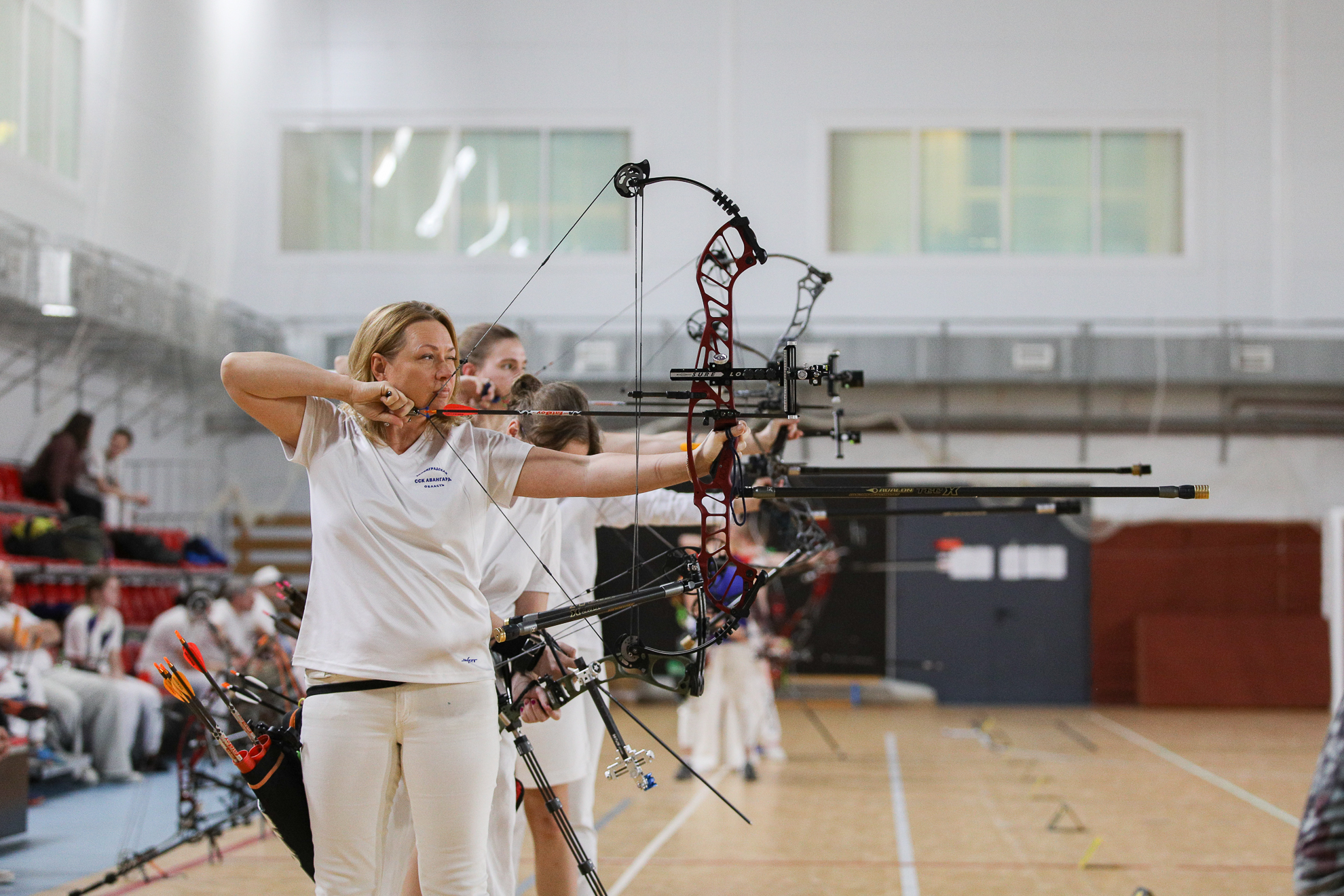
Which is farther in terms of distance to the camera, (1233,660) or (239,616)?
(1233,660)

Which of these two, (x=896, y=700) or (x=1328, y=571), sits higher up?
(x=1328, y=571)

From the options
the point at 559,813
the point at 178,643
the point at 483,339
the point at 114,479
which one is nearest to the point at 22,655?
the point at 178,643

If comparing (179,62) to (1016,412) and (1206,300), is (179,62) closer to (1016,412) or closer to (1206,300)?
(1016,412)

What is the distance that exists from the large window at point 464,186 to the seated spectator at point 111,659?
15.2ft

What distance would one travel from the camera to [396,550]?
193cm

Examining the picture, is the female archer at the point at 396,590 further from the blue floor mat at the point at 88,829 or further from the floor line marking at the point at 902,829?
the blue floor mat at the point at 88,829

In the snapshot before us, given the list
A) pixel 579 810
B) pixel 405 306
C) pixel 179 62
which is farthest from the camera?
pixel 179 62

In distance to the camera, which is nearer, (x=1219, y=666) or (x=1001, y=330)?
(x=1001, y=330)

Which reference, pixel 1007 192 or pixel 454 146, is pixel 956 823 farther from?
pixel 454 146

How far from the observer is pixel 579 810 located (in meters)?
3.00

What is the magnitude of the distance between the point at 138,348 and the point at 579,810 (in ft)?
23.3

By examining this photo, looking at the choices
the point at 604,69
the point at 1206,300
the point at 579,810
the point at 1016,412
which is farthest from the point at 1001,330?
the point at 579,810

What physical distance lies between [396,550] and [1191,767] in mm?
7689

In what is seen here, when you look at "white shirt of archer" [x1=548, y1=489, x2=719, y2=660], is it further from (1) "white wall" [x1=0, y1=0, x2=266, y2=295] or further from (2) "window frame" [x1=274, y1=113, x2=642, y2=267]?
(2) "window frame" [x1=274, y1=113, x2=642, y2=267]
